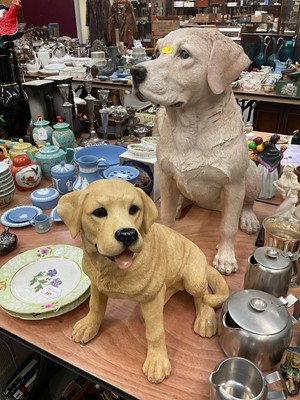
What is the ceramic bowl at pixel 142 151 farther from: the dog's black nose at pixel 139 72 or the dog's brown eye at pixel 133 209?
the dog's brown eye at pixel 133 209

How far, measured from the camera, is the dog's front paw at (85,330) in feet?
2.49

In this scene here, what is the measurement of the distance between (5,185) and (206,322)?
85 cm

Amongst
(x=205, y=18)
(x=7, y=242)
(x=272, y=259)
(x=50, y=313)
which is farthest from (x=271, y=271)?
(x=205, y=18)

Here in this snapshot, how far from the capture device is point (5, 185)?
1209 millimetres

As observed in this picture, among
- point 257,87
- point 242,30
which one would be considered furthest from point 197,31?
point 242,30

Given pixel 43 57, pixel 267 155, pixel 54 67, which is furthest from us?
pixel 43 57

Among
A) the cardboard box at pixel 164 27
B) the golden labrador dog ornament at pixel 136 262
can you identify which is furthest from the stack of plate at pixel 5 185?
the cardboard box at pixel 164 27

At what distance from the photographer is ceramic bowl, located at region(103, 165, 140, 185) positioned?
1062 millimetres

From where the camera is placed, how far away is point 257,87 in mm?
2953

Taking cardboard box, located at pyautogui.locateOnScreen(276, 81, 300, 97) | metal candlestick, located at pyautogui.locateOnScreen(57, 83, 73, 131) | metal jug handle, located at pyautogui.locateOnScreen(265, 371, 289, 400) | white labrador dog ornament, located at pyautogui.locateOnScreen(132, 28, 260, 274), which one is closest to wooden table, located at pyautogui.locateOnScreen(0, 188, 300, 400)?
metal jug handle, located at pyautogui.locateOnScreen(265, 371, 289, 400)

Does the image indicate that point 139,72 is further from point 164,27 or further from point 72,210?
point 164,27

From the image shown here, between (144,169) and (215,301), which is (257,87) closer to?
(144,169)

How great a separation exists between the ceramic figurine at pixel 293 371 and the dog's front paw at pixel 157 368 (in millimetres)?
234

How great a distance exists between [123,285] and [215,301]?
0.26 m
